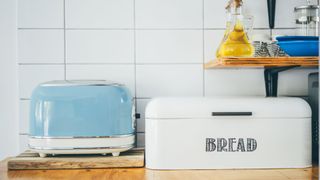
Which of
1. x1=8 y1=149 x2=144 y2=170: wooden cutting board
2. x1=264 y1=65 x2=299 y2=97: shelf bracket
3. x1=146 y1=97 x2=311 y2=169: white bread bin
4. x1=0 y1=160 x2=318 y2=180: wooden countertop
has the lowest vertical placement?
x1=0 y1=160 x2=318 y2=180: wooden countertop

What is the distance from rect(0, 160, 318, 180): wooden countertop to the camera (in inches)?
43.6

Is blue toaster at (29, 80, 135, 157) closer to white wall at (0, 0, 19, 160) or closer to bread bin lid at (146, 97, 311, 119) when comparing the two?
bread bin lid at (146, 97, 311, 119)

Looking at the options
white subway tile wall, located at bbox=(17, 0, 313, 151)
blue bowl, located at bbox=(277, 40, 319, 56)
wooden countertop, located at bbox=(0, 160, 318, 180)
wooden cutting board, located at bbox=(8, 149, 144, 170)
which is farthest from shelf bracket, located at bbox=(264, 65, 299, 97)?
wooden cutting board, located at bbox=(8, 149, 144, 170)

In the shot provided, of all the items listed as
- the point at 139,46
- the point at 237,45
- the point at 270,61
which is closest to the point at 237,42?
the point at 237,45

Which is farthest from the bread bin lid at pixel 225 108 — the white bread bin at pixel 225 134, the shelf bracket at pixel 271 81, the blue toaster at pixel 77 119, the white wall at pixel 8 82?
the white wall at pixel 8 82

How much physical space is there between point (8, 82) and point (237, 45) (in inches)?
36.1

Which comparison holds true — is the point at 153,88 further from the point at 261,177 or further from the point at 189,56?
the point at 261,177

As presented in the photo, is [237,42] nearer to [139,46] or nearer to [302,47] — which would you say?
[302,47]

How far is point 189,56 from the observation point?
1509mm

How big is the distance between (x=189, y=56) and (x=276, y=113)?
0.45 meters

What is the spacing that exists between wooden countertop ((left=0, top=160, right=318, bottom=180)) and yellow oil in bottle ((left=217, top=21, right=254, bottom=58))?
1.23 ft

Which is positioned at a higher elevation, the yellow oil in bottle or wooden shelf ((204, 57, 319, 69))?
the yellow oil in bottle

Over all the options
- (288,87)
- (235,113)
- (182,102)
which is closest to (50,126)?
(182,102)

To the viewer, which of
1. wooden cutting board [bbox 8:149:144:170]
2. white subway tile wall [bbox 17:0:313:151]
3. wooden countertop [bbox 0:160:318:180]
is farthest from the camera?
white subway tile wall [bbox 17:0:313:151]
